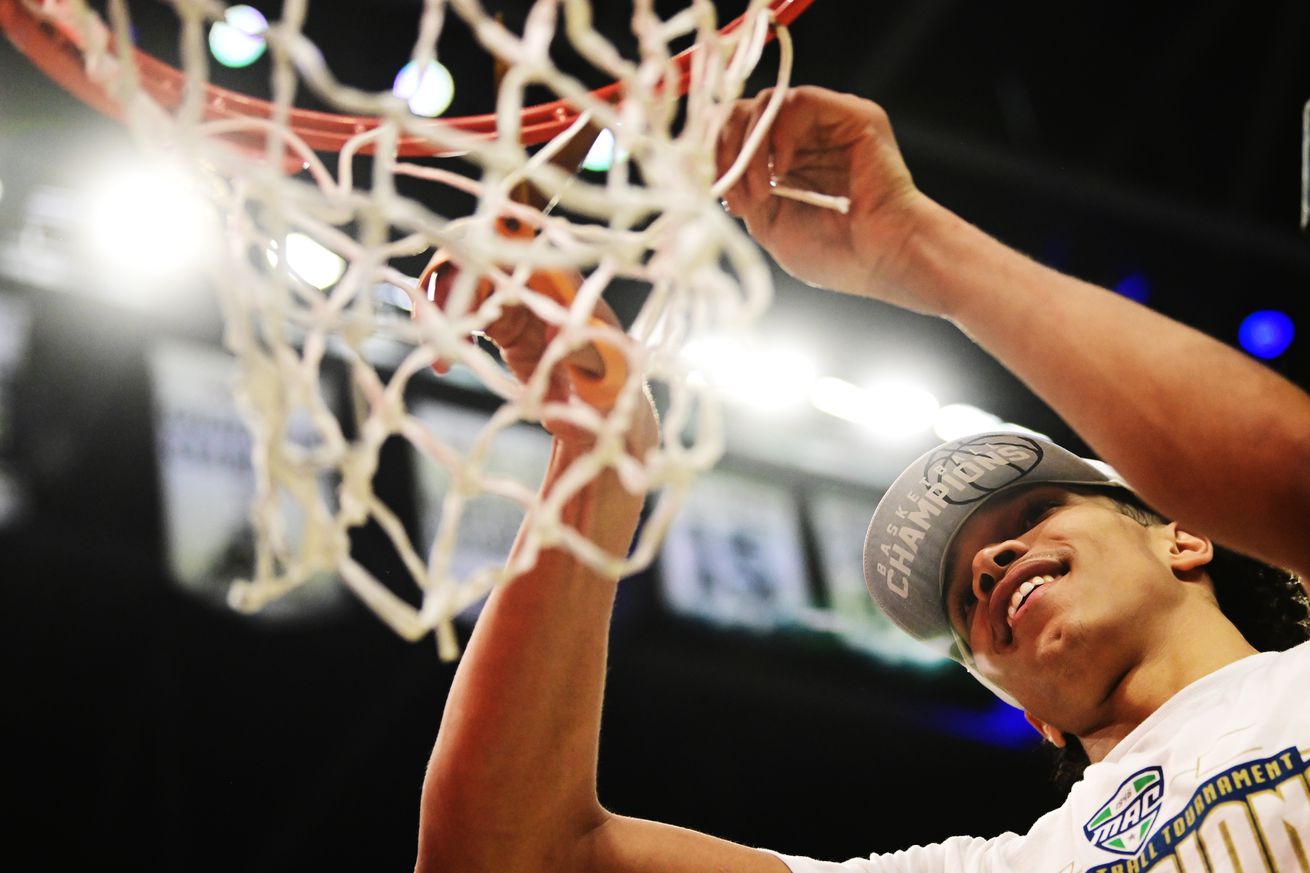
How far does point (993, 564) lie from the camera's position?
3.88 feet

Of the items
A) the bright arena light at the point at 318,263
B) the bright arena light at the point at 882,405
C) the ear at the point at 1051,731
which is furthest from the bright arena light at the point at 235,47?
the bright arena light at the point at 882,405

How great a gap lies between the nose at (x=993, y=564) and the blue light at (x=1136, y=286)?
6.52 feet

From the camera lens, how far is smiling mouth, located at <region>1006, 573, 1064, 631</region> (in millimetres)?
1118

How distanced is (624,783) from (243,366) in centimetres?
275

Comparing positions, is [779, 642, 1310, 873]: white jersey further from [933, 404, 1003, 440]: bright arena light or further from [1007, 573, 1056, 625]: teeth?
[933, 404, 1003, 440]: bright arena light

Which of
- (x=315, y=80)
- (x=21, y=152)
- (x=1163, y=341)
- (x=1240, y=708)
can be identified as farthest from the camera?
(x=21, y=152)

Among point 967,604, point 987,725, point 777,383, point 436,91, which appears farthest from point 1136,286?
point 967,604

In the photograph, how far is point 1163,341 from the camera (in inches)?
30.8

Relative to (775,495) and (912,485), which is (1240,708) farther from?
(775,495)

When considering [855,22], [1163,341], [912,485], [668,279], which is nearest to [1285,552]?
[1163,341]

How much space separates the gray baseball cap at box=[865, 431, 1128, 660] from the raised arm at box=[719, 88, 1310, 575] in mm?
366

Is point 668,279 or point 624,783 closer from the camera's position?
point 668,279

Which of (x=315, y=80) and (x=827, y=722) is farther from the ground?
(x=315, y=80)

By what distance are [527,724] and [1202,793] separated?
506 millimetres
